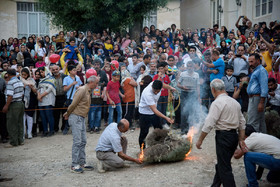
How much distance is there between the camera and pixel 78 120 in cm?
659

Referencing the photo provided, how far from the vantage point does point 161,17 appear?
79.4 ft

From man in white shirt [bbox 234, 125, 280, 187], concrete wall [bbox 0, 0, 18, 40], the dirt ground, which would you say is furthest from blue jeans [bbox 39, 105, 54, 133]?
concrete wall [bbox 0, 0, 18, 40]

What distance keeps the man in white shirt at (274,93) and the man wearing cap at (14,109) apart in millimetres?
6975

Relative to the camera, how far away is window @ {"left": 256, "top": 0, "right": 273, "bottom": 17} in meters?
17.9

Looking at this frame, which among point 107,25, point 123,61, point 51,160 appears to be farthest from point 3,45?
point 51,160

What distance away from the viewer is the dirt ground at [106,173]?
5906 millimetres

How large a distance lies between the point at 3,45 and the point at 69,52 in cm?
537

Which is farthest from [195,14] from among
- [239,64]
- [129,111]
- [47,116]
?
[47,116]

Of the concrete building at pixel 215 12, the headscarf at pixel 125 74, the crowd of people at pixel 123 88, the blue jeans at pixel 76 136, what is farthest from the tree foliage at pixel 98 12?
the blue jeans at pixel 76 136

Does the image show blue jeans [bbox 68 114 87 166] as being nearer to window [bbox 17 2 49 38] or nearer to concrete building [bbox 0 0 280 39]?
concrete building [bbox 0 0 280 39]

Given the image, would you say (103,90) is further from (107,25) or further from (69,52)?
(107,25)

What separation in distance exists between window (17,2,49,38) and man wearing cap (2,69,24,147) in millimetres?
15659

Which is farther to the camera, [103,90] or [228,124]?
[103,90]

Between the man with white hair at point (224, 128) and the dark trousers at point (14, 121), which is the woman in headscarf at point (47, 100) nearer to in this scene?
the dark trousers at point (14, 121)
